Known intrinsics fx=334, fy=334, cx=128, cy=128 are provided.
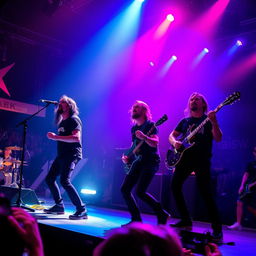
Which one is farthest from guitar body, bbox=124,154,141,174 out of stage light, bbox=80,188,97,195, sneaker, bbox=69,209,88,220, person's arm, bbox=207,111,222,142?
stage light, bbox=80,188,97,195

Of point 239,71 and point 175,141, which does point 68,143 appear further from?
point 239,71

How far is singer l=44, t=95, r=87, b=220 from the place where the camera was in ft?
18.6

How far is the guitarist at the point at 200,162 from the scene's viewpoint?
170 inches

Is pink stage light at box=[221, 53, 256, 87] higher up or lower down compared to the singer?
higher up

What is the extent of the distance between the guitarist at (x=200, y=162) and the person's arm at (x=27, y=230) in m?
3.11

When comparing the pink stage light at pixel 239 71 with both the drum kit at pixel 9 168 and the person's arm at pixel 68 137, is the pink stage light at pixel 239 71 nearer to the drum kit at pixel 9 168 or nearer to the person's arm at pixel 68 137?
Answer: the person's arm at pixel 68 137

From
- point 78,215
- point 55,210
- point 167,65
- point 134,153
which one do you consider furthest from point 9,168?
point 134,153

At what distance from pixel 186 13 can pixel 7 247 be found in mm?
8697

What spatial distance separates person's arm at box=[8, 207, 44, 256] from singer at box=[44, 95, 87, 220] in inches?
159

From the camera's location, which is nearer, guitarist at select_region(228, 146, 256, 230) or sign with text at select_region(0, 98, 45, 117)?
guitarist at select_region(228, 146, 256, 230)

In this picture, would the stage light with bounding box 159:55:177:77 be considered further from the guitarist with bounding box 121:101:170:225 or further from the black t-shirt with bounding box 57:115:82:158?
the guitarist with bounding box 121:101:170:225

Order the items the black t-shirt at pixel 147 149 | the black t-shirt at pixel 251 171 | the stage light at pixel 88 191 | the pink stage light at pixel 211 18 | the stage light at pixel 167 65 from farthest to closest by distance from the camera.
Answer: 1. the stage light at pixel 167 65
2. the stage light at pixel 88 191
3. the pink stage light at pixel 211 18
4. the black t-shirt at pixel 251 171
5. the black t-shirt at pixel 147 149

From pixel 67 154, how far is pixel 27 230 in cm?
422

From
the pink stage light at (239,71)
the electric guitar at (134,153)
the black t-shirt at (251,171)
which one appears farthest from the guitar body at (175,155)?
the pink stage light at (239,71)
